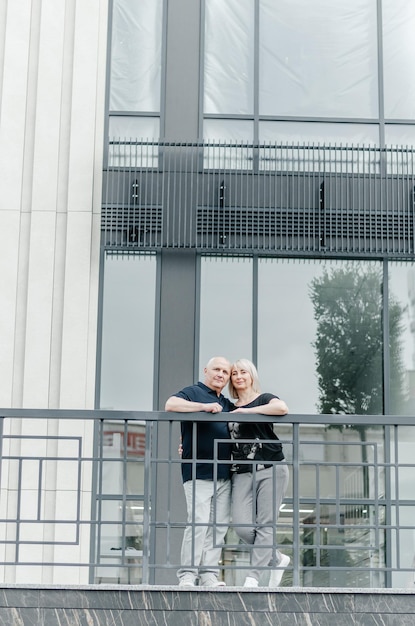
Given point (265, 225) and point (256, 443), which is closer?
point (256, 443)

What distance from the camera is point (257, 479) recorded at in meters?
7.92

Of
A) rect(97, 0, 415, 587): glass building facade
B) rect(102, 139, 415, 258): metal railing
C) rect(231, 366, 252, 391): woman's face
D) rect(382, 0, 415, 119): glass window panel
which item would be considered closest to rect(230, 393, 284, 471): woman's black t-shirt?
rect(231, 366, 252, 391): woman's face

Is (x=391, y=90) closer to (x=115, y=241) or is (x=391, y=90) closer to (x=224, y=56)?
(x=224, y=56)

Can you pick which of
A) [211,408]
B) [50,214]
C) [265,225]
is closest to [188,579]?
[211,408]

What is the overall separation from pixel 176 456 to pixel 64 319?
1.90 meters

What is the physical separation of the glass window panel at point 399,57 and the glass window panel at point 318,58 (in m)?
0.14

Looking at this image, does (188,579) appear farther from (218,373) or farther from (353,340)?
(353,340)

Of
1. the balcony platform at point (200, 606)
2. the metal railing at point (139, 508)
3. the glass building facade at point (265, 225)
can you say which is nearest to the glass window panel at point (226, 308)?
the glass building facade at point (265, 225)

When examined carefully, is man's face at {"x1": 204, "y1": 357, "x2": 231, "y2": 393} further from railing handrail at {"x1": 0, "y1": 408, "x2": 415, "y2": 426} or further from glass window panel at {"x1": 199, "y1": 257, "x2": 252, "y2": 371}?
glass window panel at {"x1": 199, "y1": 257, "x2": 252, "y2": 371}

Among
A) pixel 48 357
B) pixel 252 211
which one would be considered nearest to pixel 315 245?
pixel 252 211

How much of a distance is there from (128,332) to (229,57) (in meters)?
3.39

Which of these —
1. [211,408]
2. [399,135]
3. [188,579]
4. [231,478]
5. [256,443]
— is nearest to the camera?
[188,579]

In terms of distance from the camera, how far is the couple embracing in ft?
25.3

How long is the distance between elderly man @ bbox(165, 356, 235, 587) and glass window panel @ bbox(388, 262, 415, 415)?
12.1 ft
